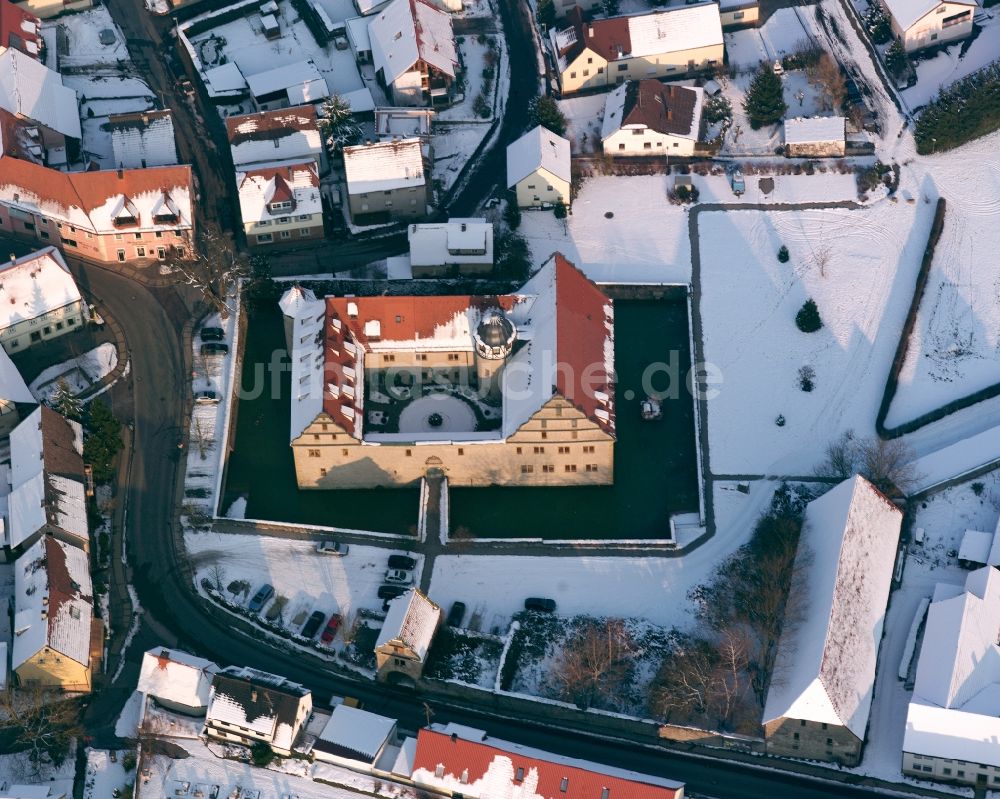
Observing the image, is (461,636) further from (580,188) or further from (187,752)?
(580,188)

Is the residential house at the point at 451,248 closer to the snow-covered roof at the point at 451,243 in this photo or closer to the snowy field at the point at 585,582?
the snow-covered roof at the point at 451,243

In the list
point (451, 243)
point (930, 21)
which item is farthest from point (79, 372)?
point (930, 21)

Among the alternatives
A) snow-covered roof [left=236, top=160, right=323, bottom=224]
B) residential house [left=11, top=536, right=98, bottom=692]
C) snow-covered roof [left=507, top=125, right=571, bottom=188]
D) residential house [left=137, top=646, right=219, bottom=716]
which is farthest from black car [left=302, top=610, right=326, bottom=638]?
snow-covered roof [left=507, top=125, right=571, bottom=188]

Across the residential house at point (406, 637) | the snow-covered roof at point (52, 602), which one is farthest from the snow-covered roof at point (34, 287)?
the residential house at point (406, 637)

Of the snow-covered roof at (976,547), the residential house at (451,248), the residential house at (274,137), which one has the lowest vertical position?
the snow-covered roof at (976,547)

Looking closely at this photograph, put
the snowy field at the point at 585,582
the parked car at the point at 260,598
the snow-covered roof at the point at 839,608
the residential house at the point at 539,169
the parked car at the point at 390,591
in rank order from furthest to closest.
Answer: the residential house at the point at 539,169
the parked car at the point at 390,591
the parked car at the point at 260,598
the snowy field at the point at 585,582
the snow-covered roof at the point at 839,608

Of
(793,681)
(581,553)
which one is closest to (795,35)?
(581,553)
